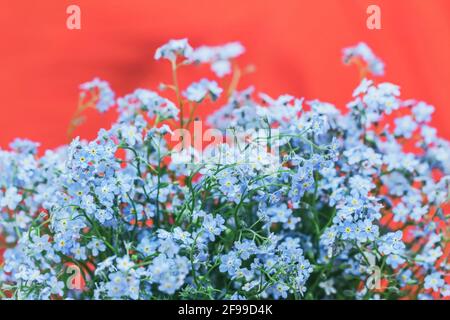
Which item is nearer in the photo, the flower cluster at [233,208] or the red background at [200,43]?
the flower cluster at [233,208]

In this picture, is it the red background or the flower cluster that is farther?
the red background

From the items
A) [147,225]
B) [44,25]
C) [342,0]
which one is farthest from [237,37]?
[147,225]

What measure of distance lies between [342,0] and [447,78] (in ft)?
0.94

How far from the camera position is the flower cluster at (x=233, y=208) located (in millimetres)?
691

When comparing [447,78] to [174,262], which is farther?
[447,78]

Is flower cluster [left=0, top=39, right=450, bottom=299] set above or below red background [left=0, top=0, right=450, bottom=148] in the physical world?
below

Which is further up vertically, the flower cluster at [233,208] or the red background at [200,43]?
the red background at [200,43]

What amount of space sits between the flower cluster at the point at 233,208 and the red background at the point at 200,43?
1.78 feet

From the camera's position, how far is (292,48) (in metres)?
1.56

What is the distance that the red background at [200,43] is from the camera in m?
1.49

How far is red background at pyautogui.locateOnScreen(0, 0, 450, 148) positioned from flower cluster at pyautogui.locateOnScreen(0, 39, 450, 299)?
0.54 m

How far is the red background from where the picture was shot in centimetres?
149
